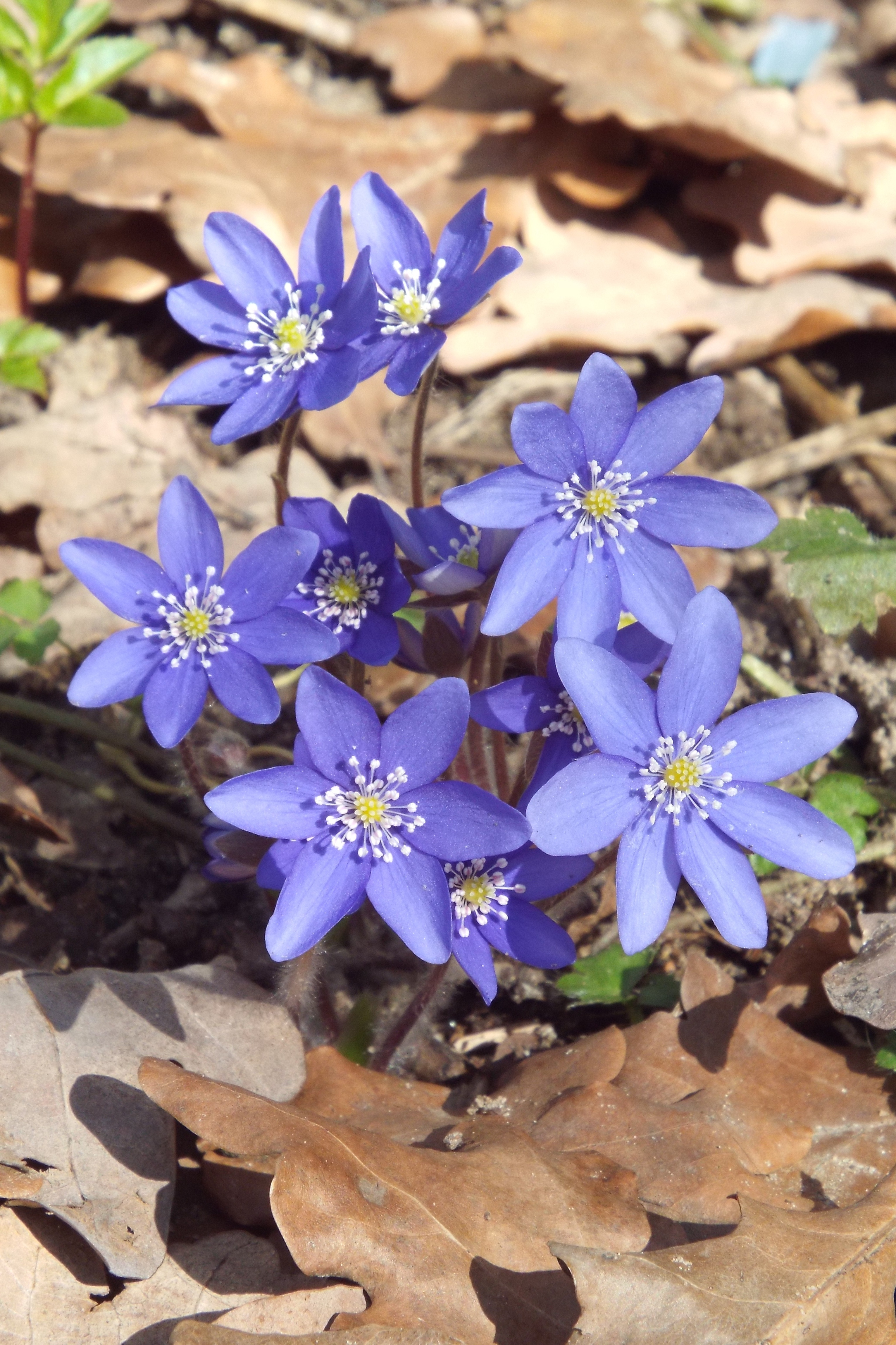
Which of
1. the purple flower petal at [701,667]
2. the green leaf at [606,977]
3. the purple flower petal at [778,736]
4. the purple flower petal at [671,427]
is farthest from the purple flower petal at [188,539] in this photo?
the green leaf at [606,977]

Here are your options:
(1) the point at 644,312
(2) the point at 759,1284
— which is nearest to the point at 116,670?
(2) the point at 759,1284

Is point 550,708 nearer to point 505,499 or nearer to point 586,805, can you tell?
point 586,805

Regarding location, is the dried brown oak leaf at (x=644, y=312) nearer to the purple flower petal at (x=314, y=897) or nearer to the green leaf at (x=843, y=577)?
the green leaf at (x=843, y=577)

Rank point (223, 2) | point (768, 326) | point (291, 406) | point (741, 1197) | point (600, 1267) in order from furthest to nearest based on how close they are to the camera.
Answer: point (223, 2), point (768, 326), point (291, 406), point (741, 1197), point (600, 1267)

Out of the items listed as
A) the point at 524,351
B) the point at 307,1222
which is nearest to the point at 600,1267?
the point at 307,1222

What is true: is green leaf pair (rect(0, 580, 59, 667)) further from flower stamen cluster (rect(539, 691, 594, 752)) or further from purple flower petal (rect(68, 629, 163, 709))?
flower stamen cluster (rect(539, 691, 594, 752))

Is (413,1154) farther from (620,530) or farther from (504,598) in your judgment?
(620,530)

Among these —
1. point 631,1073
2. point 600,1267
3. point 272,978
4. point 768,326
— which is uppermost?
point 768,326

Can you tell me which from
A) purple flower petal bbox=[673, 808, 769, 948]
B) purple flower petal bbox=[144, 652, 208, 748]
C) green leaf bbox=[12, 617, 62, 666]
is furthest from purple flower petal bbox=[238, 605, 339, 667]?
green leaf bbox=[12, 617, 62, 666]
